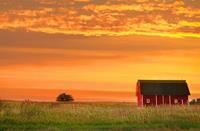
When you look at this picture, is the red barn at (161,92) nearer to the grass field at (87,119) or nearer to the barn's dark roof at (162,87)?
the barn's dark roof at (162,87)

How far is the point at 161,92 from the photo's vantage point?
289 feet

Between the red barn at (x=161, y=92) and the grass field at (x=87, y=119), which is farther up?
the red barn at (x=161, y=92)

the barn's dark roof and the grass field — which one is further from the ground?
the barn's dark roof

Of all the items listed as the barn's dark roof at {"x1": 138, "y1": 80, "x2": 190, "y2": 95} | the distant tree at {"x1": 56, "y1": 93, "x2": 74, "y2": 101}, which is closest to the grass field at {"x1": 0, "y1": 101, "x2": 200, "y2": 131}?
the barn's dark roof at {"x1": 138, "y1": 80, "x2": 190, "y2": 95}

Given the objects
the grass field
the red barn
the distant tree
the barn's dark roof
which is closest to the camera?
the grass field

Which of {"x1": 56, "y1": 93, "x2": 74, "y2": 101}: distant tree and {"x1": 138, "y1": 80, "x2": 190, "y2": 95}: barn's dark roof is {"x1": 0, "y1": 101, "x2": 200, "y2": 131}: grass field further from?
{"x1": 56, "y1": 93, "x2": 74, "y2": 101}: distant tree

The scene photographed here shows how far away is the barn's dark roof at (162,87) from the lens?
87.6 metres

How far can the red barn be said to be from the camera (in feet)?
286

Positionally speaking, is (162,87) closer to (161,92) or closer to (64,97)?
(161,92)

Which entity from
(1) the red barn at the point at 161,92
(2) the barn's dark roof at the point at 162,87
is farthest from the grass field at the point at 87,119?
(2) the barn's dark roof at the point at 162,87

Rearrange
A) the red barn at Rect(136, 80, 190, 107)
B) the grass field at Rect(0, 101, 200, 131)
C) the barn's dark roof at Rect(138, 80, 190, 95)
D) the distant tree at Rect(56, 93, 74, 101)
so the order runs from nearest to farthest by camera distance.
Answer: the grass field at Rect(0, 101, 200, 131), the red barn at Rect(136, 80, 190, 107), the barn's dark roof at Rect(138, 80, 190, 95), the distant tree at Rect(56, 93, 74, 101)

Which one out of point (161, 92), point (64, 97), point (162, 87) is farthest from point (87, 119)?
point (64, 97)

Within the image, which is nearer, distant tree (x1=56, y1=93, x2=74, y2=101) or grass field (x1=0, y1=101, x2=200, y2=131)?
grass field (x1=0, y1=101, x2=200, y2=131)

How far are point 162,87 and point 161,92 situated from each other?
3.35 feet
